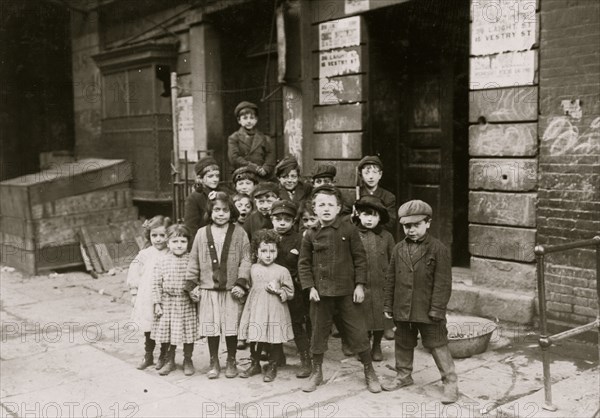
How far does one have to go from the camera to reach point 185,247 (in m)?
5.48

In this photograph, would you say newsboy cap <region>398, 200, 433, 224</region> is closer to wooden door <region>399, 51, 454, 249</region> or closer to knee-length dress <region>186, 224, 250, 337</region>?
knee-length dress <region>186, 224, 250, 337</region>

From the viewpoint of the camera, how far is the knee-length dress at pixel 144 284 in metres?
5.55

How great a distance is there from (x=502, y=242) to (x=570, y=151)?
45.8 inches

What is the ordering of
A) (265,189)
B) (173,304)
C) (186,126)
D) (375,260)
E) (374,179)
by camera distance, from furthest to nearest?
(186,126)
(374,179)
(265,189)
(375,260)
(173,304)

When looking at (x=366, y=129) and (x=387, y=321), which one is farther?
(x=366, y=129)

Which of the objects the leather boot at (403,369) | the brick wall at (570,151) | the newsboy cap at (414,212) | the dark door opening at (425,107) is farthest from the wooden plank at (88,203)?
the brick wall at (570,151)

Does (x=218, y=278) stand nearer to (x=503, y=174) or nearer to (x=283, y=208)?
(x=283, y=208)

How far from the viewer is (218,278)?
5297mm

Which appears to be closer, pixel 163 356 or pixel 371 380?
pixel 371 380

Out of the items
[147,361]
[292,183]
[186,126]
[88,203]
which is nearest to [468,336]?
[292,183]

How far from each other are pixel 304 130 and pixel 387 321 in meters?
3.27

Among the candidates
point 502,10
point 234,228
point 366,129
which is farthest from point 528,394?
point 366,129

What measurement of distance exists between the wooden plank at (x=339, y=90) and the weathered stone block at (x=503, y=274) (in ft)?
8.63

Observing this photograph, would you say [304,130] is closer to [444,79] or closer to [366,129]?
[366,129]
